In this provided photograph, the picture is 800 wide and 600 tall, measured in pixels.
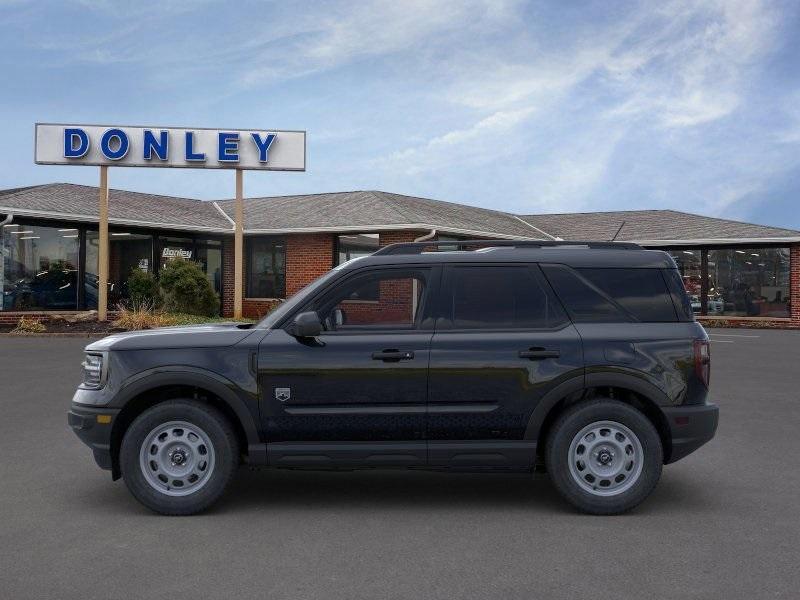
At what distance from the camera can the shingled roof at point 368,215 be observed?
28000 mm

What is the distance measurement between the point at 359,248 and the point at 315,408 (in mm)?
22808

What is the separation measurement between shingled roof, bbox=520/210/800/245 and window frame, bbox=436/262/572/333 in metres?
23.1

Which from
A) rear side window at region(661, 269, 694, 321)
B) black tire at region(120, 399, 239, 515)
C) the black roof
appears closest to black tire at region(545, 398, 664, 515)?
rear side window at region(661, 269, 694, 321)

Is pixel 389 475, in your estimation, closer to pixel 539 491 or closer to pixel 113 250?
pixel 539 491

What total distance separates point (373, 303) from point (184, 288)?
20.6 meters

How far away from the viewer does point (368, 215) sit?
29.1m

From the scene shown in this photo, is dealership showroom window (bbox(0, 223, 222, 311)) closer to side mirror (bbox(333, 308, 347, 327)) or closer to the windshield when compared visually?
the windshield

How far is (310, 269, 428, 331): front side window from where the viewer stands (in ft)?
20.1

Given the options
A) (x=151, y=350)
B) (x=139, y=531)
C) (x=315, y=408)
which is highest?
(x=151, y=350)

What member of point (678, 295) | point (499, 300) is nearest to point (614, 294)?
point (678, 295)

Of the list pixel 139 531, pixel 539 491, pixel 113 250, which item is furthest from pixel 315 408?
pixel 113 250

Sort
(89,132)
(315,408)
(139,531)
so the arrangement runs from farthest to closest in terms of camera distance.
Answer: (89,132) → (315,408) → (139,531)

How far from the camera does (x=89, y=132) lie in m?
25.1

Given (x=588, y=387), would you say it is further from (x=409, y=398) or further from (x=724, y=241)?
(x=724, y=241)
